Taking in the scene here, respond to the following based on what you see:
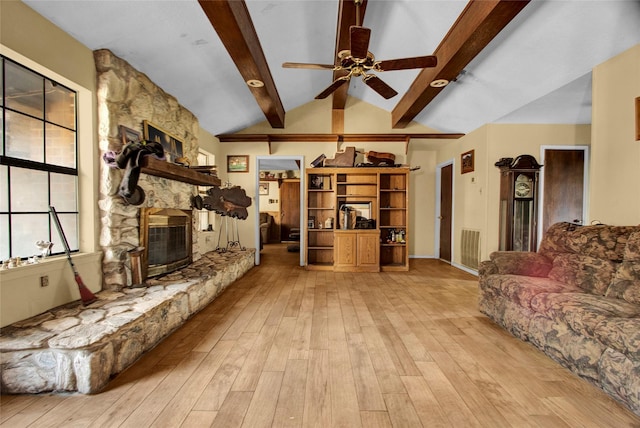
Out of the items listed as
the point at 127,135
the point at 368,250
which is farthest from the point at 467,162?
the point at 127,135

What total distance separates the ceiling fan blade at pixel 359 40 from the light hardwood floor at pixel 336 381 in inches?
95.5

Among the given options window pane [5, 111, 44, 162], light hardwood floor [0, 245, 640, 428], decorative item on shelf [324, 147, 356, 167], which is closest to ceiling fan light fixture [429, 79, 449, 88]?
decorative item on shelf [324, 147, 356, 167]

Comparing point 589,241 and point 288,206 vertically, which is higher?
point 288,206

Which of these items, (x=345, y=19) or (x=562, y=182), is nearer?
(x=345, y=19)

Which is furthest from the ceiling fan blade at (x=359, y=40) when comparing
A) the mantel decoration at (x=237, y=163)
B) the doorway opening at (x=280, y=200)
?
the doorway opening at (x=280, y=200)

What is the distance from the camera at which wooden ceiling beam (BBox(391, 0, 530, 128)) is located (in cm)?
233

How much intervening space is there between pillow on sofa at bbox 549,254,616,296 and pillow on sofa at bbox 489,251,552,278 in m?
0.11

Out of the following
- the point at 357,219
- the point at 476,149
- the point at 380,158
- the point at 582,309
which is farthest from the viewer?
the point at 380,158

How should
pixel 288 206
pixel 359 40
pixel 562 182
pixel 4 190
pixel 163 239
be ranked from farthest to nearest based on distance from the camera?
pixel 288 206
pixel 562 182
pixel 163 239
pixel 359 40
pixel 4 190

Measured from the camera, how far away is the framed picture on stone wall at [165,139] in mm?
3166

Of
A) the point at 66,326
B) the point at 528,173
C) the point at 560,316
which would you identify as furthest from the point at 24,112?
the point at 528,173

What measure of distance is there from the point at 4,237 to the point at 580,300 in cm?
409

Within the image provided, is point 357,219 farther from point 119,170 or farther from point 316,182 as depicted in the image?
point 119,170

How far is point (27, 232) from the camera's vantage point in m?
2.18
